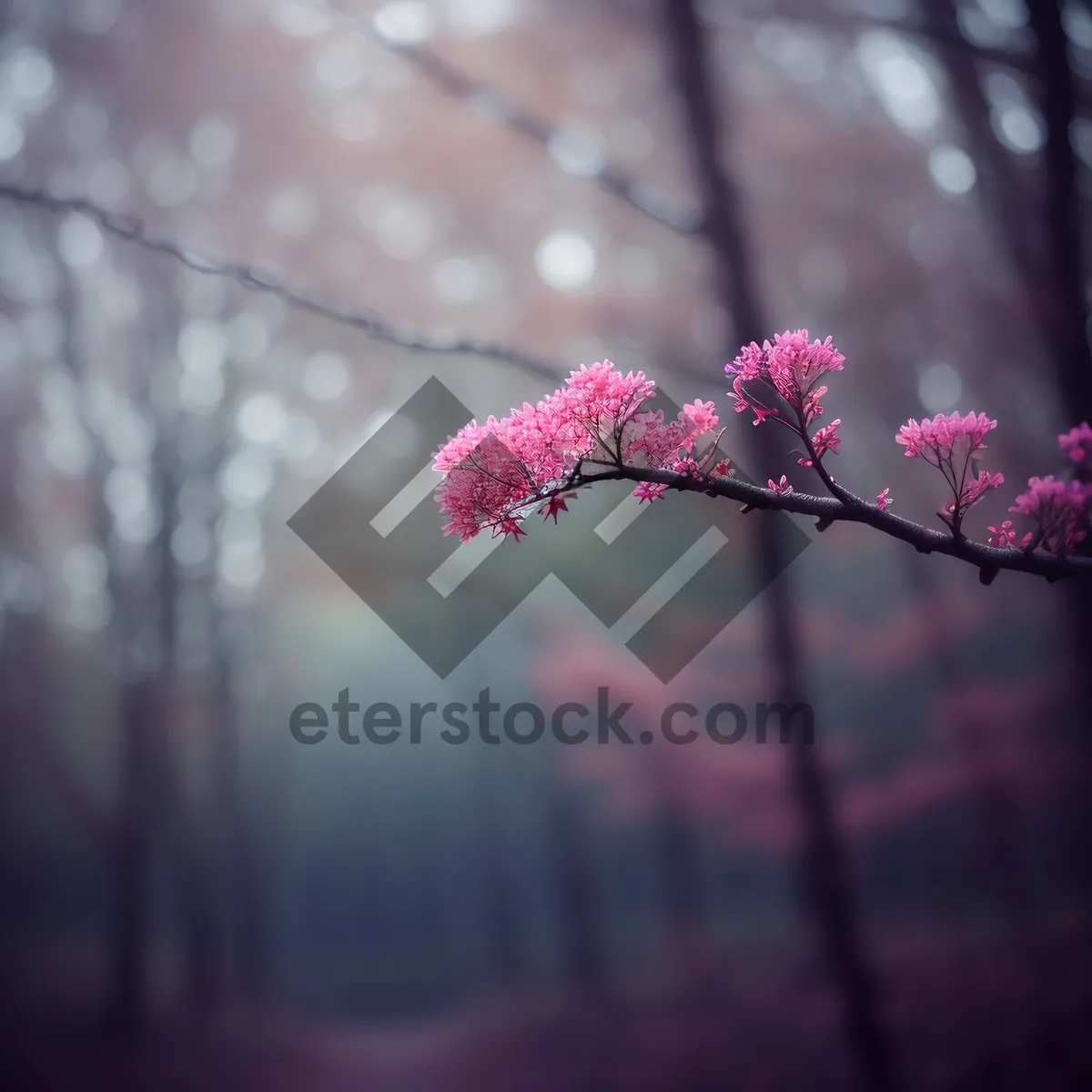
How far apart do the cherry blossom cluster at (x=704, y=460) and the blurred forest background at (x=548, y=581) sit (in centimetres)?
248

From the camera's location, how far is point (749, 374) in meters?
0.97

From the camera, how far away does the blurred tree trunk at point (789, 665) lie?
260 centimetres

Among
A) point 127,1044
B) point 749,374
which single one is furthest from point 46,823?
point 749,374

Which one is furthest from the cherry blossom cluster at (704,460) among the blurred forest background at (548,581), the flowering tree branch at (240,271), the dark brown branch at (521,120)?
the blurred forest background at (548,581)

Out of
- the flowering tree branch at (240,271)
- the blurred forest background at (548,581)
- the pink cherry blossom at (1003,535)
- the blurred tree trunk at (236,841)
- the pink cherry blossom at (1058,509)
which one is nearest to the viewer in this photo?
the pink cherry blossom at (1058,509)

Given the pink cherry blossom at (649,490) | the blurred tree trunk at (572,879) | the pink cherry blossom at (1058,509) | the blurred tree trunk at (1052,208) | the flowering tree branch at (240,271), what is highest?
the blurred tree trunk at (1052,208)

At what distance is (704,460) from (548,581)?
455cm

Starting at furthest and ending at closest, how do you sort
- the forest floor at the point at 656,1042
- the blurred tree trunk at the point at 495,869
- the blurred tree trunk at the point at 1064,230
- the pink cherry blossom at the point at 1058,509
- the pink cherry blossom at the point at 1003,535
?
the blurred tree trunk at the point at 495,869 → the forest floor at the point at 656,1042 → the blurred tree trunk at the point at 1064,230 → the pink cherry blossom at the point at 1003,535 → the pink cherry blossom at the point at 1058,509

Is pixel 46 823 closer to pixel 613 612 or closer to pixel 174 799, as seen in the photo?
pixel 174 799

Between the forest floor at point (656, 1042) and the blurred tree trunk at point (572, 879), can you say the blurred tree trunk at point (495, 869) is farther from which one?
the forest floor at point (656, 1042)

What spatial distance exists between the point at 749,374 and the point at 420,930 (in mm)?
8513

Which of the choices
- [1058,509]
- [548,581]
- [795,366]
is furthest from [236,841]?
[1058,509]

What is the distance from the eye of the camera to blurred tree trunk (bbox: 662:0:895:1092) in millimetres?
2600

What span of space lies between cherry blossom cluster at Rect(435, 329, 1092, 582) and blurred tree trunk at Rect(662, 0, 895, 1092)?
1.69m
